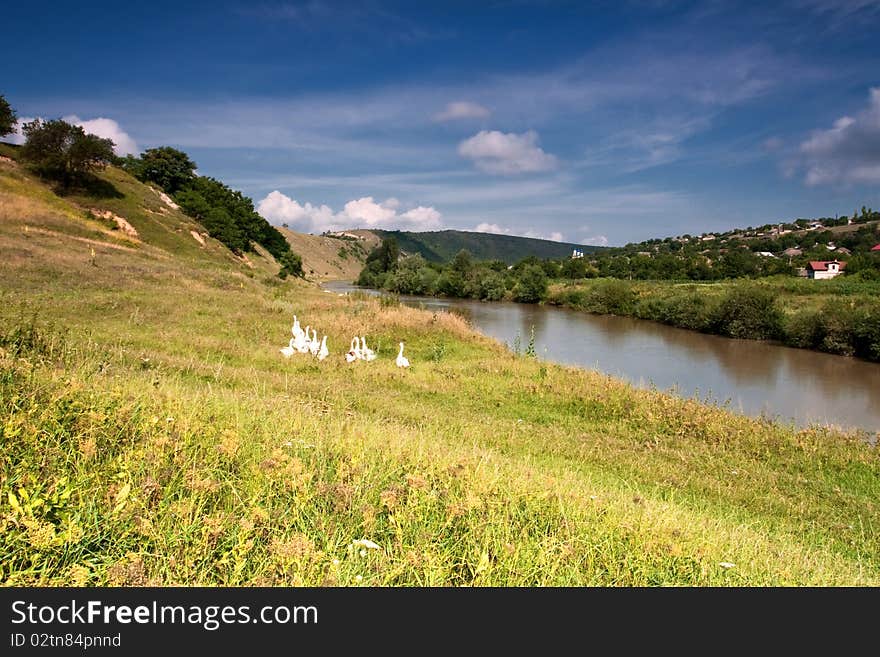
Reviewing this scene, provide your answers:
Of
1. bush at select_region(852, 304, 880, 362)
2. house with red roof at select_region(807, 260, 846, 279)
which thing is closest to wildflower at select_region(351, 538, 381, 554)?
bush at select_region(852, 304, 880, 362)

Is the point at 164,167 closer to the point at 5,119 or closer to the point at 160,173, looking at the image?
the point at 160,173

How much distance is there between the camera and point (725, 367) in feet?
89.2

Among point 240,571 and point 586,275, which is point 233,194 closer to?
point 586,275

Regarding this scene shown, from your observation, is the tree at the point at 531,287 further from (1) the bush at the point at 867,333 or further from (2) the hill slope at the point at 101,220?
(1) the bush at the point at 867,333

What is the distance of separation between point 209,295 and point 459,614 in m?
22.2

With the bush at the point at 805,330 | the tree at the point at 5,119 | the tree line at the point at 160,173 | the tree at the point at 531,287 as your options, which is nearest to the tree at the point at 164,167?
the tree line at the point at 160,173

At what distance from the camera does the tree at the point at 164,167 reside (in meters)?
62.6

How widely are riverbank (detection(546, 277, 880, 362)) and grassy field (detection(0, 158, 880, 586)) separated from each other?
27.3m

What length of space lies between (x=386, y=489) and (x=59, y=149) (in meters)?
48.7

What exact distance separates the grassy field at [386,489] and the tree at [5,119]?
142ft

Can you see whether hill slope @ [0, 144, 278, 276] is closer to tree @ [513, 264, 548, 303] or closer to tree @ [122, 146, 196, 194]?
tree @ [122, 146, 196, 194]

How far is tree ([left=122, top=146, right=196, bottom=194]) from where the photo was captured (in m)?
62.6

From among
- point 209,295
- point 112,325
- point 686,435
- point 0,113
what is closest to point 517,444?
point 686,435

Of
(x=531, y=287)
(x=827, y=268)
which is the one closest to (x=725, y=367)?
(x=531, y=287)
